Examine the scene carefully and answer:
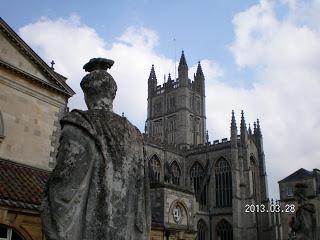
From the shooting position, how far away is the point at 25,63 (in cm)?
1670

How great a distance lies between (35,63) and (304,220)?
13.0m

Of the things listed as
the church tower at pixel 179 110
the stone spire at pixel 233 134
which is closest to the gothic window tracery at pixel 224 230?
the stone spire at pixel 233 134

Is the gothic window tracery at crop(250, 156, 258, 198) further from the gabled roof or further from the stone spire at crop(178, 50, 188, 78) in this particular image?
the gabled roof

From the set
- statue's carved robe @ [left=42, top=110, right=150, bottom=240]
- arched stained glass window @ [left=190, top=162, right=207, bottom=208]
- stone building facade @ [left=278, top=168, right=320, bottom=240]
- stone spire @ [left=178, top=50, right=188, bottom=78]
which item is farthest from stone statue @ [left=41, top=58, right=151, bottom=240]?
stone spire @ [left=178, top=50, right=188, bottom=78]

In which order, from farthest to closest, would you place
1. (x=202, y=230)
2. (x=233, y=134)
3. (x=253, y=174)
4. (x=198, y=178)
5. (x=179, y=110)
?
(x=179, y=110) → (x=253, y=174) → (x=198, y=178) → (x=233, y=134) → (x=202, y=230)

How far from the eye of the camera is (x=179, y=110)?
7025cm

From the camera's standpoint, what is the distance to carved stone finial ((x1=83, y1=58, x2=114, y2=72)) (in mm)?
3760

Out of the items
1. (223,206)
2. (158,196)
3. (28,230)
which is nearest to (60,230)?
(28,230)

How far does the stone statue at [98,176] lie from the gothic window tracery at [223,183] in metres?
50.2

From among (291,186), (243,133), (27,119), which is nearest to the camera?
(27,119)

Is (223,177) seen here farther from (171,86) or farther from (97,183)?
(97,183)

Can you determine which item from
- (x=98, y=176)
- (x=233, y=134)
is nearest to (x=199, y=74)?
(x=233, y=134)

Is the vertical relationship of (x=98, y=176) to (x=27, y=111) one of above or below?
below
